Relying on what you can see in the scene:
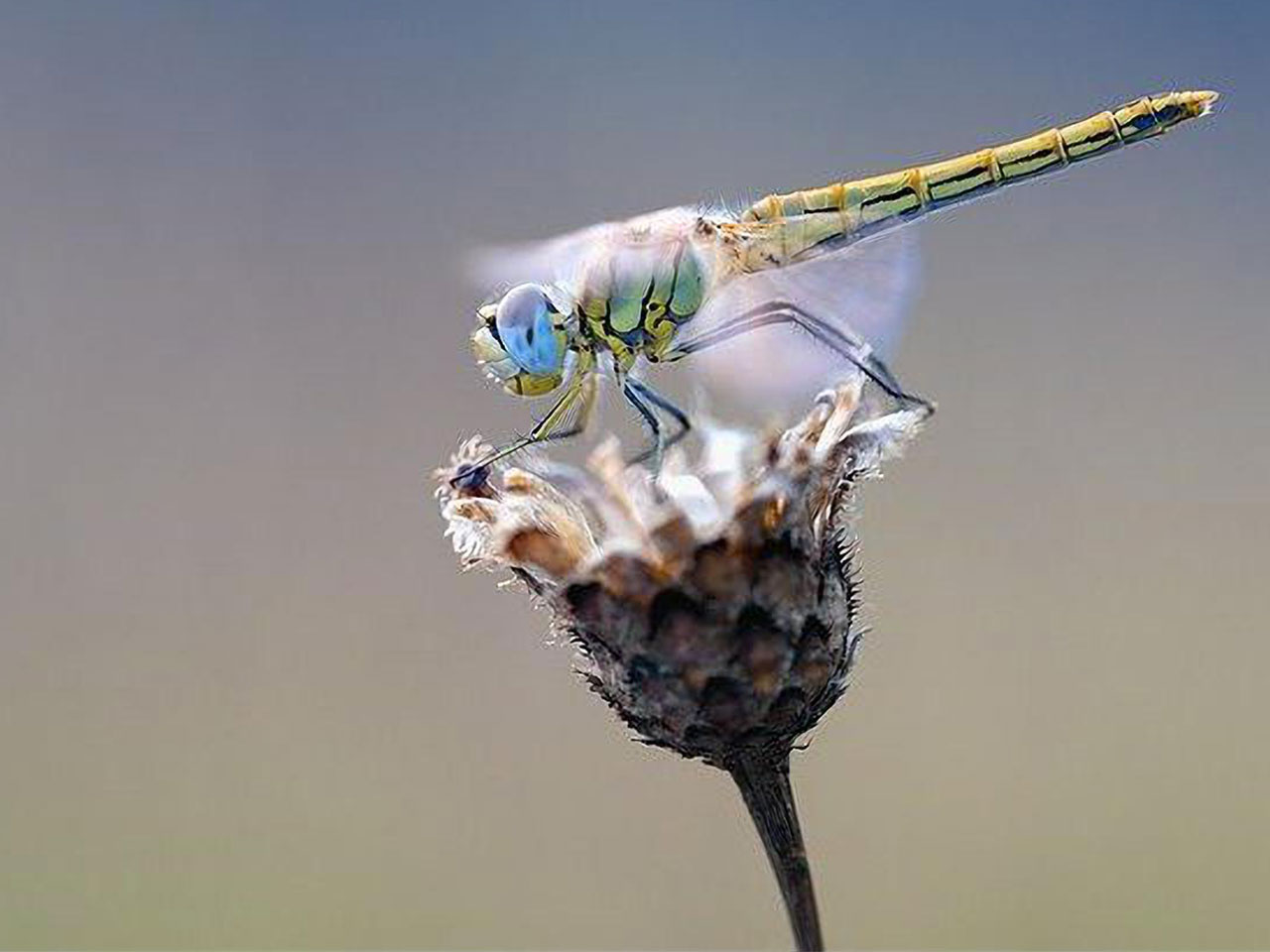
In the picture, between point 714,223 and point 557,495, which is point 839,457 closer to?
point 557,495

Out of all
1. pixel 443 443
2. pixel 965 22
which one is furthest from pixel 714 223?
pixel 965 22

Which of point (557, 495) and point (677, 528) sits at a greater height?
point (557, 495)

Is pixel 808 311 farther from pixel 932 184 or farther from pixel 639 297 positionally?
pixel 932 184

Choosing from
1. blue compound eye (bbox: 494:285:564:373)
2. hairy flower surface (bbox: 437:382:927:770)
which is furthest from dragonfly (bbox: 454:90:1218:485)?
hairy flower surface (bbox: 437:382:927:770)

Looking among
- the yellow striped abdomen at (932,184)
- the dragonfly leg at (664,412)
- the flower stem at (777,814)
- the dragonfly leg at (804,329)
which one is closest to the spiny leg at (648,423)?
the dragonfly leg at (664,412)

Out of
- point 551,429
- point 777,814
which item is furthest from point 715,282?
point 777,814

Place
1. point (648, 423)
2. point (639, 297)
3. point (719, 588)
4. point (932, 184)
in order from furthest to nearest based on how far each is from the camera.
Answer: point (932, 184) < point (639, 297) < point (648, 423) < point (719, 588)
